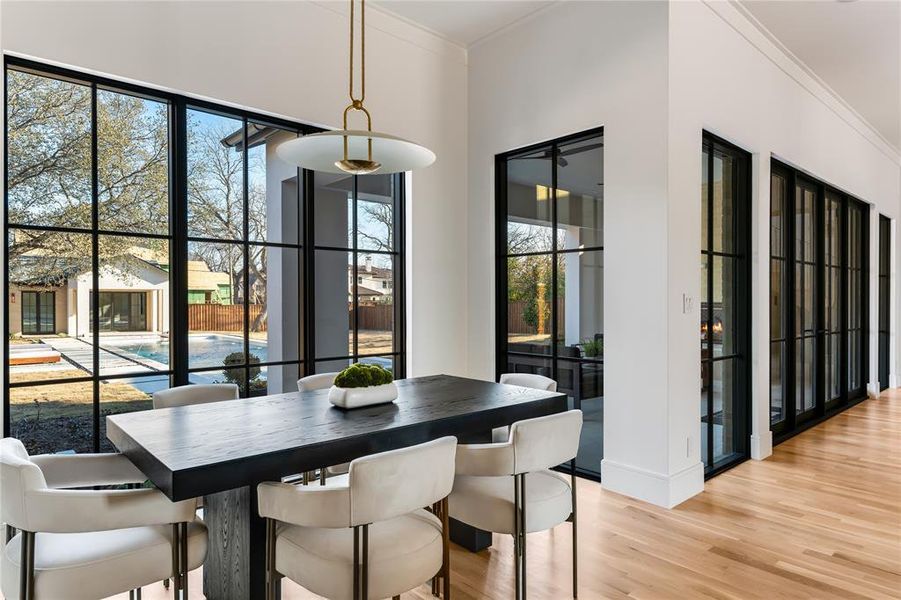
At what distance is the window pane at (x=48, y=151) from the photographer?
261cm

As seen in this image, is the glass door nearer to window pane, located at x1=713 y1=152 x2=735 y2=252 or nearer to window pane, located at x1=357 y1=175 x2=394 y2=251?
window pane, located at x1=713 y1=152 x2=735 y2=252

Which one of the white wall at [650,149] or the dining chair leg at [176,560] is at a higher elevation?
the white wall at [650,149]

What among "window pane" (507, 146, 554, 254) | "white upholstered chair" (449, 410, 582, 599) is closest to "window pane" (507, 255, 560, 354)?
"window pane" (507, 146, 554, 254)

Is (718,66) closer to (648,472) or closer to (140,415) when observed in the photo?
(648,472)

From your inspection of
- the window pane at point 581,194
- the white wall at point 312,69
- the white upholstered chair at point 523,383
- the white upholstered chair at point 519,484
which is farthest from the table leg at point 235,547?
the window pane at point 581,194

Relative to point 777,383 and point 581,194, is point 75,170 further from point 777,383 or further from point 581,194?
point 777,383

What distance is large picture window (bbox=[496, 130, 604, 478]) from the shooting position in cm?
374

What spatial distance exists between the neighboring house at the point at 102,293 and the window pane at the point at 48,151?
0.23 m

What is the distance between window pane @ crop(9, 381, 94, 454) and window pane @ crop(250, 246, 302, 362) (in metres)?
0.94

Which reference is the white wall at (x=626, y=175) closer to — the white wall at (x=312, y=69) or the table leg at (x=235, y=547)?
the white wall at (x=312, y=69)

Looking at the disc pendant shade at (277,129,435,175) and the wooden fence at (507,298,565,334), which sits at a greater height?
the disc pendant shade at (277,129,435,175)

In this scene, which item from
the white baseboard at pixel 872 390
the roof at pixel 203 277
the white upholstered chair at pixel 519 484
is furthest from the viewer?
the white baseboard at pixel 872 390

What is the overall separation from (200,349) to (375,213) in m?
1.55

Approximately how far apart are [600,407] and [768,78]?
9.70 ft
